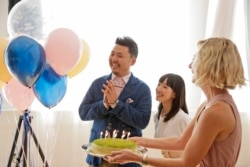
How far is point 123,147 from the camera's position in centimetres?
168

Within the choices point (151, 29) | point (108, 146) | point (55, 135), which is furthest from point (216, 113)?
point (55, 135)

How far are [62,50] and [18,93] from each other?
414 mm

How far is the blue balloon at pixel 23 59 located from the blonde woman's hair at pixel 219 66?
32.9 inches

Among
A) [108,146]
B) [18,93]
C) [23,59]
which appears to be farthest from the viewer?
[18,93]

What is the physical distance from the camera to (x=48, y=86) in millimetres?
2041

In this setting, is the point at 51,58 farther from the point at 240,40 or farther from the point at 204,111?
the point at 240,40

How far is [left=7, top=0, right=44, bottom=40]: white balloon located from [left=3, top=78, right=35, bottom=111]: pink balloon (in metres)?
0.30

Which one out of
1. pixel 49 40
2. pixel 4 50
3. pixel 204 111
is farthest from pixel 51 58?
pixel 204 111

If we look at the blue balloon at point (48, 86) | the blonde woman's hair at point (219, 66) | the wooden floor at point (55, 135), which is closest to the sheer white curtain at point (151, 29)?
the wooden floor at point (55, 135)

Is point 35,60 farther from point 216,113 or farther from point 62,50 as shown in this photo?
point 216,113

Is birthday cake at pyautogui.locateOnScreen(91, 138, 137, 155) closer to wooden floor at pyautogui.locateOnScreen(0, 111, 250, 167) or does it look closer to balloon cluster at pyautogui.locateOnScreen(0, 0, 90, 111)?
balloon cluster at pyautogui.locateOnScreen(0, 0, 90, 111)

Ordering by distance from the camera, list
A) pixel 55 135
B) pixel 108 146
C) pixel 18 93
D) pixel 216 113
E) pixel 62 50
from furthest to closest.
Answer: pixel 55 135 → pixel 18 93 → pixel 62 50 → pixel 108 146 → pixel 216 113

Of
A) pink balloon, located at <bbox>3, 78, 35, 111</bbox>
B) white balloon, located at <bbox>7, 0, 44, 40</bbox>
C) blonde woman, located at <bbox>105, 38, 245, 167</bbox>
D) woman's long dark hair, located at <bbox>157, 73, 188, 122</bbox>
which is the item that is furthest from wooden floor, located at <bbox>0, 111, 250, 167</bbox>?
blonde woman, located at <bbox>105, 38, 245, 167</bbox>

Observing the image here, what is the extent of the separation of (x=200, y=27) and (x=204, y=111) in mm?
2072
